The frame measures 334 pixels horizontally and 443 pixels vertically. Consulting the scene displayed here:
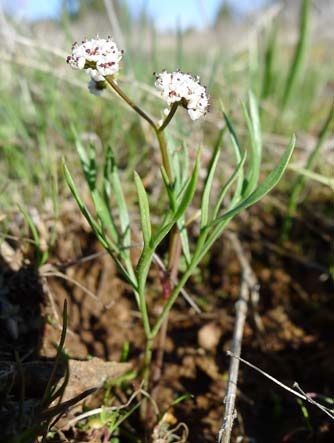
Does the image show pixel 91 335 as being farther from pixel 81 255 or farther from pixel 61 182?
pixel 61 182

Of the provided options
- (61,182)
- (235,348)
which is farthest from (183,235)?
(61,182)

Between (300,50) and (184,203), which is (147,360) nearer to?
(184,203)

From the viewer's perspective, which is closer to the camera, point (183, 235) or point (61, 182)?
point (183, 235)

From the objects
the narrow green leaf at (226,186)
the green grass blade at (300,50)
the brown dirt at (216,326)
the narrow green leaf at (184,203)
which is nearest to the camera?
the narrow green leaf at (184,203)

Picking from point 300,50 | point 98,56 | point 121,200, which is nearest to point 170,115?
point 98,56

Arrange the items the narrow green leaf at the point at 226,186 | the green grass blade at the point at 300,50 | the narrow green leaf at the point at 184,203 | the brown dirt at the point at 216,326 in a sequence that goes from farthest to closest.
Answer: the green grass blade at the point at 300,50
the brown dirt at the point at 216,326
the narrow green leaf at the point at 226,186
the narrow green leaf at the point at 184,203

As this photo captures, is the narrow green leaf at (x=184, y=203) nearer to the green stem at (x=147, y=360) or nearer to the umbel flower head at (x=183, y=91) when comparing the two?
the umbel flower head at (x=183, y=91)

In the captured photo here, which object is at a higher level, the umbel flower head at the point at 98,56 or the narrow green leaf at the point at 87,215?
the umbel flower head at the point at 98,56

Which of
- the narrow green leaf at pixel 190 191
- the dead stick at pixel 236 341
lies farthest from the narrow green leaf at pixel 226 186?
the dead stick at pixel 236 341
